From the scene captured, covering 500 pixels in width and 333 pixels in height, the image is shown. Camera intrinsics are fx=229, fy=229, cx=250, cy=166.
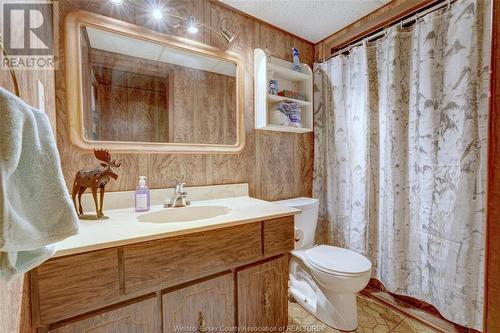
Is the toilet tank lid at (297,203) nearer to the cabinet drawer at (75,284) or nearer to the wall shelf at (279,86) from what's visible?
the wall shelf at (279,86)

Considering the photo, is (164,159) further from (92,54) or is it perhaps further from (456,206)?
(456,206)

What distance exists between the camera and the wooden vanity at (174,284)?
2.45 ft

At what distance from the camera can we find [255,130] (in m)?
1.79

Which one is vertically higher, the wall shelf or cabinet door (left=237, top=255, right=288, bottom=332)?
the wall shelf

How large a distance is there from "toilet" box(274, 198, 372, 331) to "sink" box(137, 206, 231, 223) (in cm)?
63

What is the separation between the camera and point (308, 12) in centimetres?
166

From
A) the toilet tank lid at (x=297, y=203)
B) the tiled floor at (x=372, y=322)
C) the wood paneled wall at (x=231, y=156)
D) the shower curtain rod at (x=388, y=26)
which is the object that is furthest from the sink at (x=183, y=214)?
the shower curtain rod at (x=388, y=26)

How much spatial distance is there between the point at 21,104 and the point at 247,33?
5.32ft

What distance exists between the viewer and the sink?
4.02 feet

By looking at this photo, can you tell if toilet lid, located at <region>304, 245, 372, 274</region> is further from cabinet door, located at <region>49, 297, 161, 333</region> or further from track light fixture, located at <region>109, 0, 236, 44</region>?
track light fixture, located at <region>109, 0, 236, 44</region>

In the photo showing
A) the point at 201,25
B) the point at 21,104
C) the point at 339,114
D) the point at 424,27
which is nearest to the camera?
the point at 21,104

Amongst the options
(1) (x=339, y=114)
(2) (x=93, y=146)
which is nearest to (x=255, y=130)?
(1) (x=339, y=114)

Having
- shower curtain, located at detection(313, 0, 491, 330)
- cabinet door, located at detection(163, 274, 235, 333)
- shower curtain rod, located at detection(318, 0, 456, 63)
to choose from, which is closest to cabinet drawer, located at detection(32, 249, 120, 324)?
cabinet door, located at detection(163, 274, 235, 333)

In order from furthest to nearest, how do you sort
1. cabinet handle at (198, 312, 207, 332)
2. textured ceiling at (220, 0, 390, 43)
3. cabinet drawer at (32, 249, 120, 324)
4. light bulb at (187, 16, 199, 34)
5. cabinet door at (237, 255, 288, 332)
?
1. textured ceiling at (220, 0, 390, 43)
2. light bulb at (187, 16, 199, 34)
3. cabinet door at (237, 255, 288, 332)
4. cabinet handle at (198, 312, 207, 332)
5. cabinet drawer at (32, 249, 120, 324)
